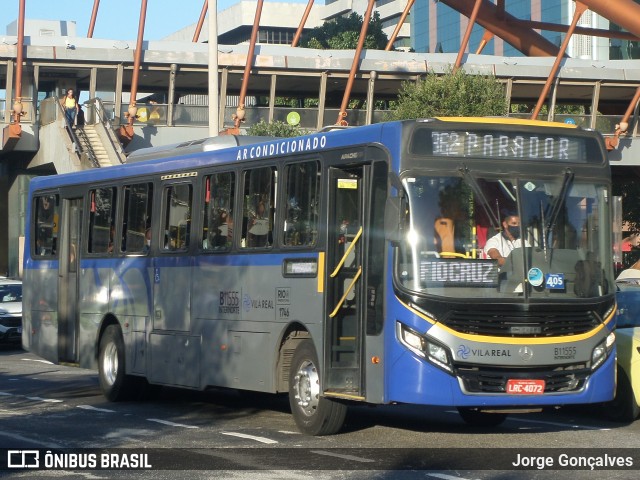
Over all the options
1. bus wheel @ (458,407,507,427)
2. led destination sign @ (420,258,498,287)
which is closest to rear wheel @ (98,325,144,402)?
bus wheel @ (458,407,507,427)

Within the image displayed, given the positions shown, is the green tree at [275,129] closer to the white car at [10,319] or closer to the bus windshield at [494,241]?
the white car at [10,319]

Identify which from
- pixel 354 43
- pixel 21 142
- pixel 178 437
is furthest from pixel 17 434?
pixel 354 43

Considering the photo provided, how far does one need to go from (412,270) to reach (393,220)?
0.50m

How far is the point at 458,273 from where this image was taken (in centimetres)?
1194

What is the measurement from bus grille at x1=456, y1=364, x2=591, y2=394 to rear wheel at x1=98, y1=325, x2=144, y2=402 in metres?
6.63

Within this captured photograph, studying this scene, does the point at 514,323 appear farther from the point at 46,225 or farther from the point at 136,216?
the point at 46,225

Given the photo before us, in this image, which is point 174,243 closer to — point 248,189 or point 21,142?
point 248,189

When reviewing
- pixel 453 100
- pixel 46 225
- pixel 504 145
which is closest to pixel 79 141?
pixel 453 100

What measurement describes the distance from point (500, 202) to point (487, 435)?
256 centimetres

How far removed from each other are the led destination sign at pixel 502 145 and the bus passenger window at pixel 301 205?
155 cm

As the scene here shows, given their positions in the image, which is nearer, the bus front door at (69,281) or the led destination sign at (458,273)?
the led destination sign at (458,273)

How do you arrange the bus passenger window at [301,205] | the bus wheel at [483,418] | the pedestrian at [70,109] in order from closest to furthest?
the bus passenger window at [301,205] → the bus wheel at [483,418] → the pedestrian at [70,109]

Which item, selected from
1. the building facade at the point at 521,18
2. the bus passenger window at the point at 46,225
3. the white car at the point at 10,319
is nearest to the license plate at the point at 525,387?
the bus passenger window at the point at 46,225

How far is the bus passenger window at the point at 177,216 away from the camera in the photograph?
1598 cm
